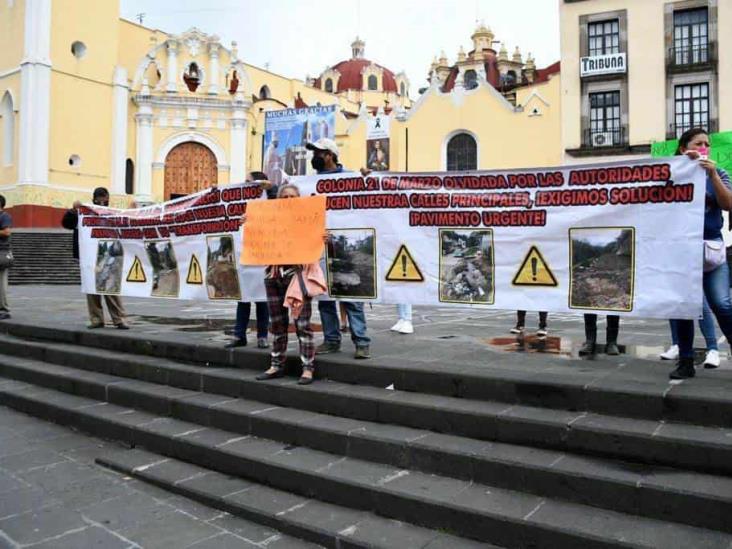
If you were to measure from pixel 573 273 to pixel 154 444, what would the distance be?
3.44 meters

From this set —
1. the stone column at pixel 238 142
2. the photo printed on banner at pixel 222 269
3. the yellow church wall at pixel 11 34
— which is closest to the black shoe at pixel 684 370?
the photo printed on banner at pixel 222 269

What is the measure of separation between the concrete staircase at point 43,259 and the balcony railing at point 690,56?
82.0 ft

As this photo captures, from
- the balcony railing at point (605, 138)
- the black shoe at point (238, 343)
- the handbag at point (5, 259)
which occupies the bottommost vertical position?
the black shoe at point (238, 343)

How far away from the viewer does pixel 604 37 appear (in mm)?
28203

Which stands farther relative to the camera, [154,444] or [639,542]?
[154,444]

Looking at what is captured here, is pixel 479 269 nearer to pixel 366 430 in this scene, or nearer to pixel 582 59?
pixel 366 430

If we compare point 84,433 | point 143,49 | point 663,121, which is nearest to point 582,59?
point 663,121

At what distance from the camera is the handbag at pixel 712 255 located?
13.8ft

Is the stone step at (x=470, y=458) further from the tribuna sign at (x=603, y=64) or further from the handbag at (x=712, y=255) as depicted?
the tribuna sign at (x=603, y=64)

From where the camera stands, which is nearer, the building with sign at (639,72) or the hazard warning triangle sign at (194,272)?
the hazard warning triangle sign at (194,272)

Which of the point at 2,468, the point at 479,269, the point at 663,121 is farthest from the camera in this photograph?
the point at 663,121

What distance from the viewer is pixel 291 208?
211 inches

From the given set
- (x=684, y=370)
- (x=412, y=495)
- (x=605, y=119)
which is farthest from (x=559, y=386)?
(x=605, y=119)

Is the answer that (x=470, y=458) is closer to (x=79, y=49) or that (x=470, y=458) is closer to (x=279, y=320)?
(x=279, y=320)
